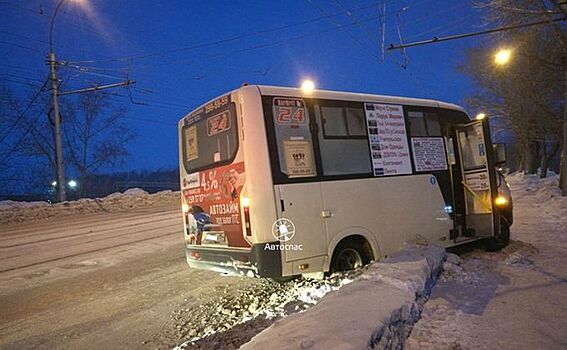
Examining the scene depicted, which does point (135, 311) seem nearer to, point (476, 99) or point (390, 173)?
point (390, 173)

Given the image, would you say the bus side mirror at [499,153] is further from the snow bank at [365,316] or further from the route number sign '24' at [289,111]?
the route number sign '24' at [289,111]

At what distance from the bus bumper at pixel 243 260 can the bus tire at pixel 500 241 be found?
16.6ft

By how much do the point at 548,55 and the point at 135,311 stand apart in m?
20.6

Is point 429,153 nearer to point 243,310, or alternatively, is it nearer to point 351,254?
point 351,254

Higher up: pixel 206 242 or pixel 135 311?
pixel 206 242

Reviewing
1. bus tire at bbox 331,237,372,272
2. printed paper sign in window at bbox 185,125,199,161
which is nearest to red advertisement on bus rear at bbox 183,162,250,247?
printed paper sign in window at bbox 185,125,199,161

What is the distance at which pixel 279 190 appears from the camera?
4.71 meters

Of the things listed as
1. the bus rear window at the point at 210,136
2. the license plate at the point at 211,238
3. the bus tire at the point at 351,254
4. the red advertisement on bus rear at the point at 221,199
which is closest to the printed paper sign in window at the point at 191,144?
the bus rear window at the point at 210,136

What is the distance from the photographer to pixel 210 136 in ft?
18.3

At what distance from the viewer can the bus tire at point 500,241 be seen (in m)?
7.54

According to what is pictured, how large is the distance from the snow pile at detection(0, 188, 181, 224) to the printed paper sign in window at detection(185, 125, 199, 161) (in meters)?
13.9

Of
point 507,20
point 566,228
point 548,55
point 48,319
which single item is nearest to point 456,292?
point 48,319

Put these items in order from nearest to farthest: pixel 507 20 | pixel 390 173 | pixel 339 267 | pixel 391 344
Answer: pixel 391 344 → pixel 339 267 → pixel 390 173 → pixel 507 20

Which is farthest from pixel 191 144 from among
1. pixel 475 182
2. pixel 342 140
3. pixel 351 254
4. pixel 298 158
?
pixel 475 182
